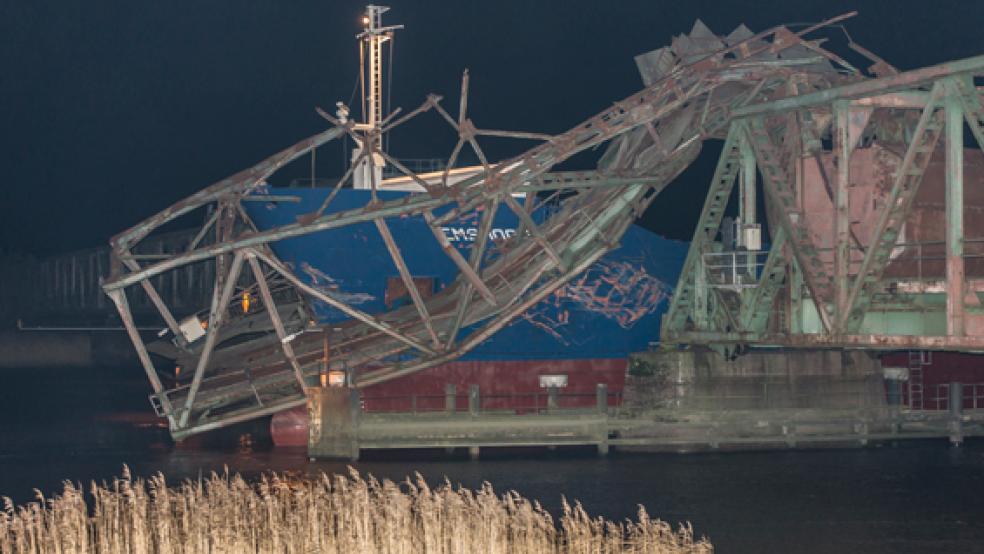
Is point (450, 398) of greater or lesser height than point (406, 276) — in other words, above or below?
below

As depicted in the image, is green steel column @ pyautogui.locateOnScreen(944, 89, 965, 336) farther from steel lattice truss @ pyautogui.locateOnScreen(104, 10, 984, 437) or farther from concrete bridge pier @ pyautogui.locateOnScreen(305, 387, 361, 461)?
concrete bridge pier @ pyautogui.locateOnScreen(305, 387, 361, 461)

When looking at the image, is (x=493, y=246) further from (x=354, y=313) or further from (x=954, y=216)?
(x=954, y=216)

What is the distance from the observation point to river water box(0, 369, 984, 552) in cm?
3259

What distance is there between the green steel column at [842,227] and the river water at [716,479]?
5.00 meters

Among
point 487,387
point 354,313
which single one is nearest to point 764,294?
point 487,387

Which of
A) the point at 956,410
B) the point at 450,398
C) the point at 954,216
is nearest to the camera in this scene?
the point at 954,216

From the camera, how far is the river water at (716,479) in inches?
1283

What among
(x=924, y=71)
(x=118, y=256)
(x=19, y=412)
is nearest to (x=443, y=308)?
(x=118, y=256)

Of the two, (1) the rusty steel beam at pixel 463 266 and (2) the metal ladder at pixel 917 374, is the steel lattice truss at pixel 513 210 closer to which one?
(1) the rusty steel beam at pixel 463 266

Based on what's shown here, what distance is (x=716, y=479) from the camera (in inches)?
1569

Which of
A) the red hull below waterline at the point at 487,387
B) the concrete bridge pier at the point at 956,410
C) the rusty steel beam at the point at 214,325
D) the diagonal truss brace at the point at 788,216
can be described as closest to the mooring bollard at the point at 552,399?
the red hull below waterline at the point at 487,387

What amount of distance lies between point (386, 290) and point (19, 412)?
92.5ft

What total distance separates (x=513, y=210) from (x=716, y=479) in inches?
376

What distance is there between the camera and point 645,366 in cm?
4547
